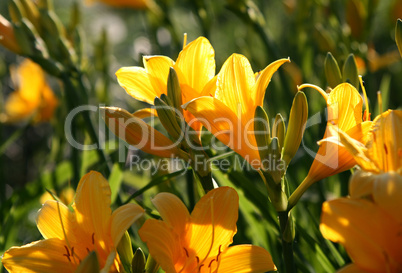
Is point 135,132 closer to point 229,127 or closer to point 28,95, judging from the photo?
point 229,127

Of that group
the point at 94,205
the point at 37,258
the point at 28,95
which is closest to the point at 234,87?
the point at 94,205

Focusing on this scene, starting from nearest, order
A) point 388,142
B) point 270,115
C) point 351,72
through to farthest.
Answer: point 388,142 → point 351,72 → point 270,115

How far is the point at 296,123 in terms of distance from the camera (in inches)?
26.2

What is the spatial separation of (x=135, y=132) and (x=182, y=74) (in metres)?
0.12

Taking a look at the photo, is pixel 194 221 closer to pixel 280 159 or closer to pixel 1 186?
pixel 280 159

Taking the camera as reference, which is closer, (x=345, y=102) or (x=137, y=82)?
(x=345, y=102)

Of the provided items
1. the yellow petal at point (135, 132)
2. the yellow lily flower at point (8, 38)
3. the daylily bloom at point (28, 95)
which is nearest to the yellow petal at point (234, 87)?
the yellow petal at point (135, 132)

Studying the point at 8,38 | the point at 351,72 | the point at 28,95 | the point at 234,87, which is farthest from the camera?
the point at 28,95

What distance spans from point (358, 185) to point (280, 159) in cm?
15

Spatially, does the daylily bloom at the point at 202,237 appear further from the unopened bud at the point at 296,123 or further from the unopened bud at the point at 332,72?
the unopened bud at the point at 332,72

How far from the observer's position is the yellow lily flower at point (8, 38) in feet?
3.70

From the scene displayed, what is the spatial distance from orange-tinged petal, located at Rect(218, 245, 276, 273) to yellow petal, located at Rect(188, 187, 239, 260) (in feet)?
0.06

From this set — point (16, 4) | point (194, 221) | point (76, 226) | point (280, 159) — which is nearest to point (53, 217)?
point (76, 226)

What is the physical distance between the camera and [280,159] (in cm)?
65
